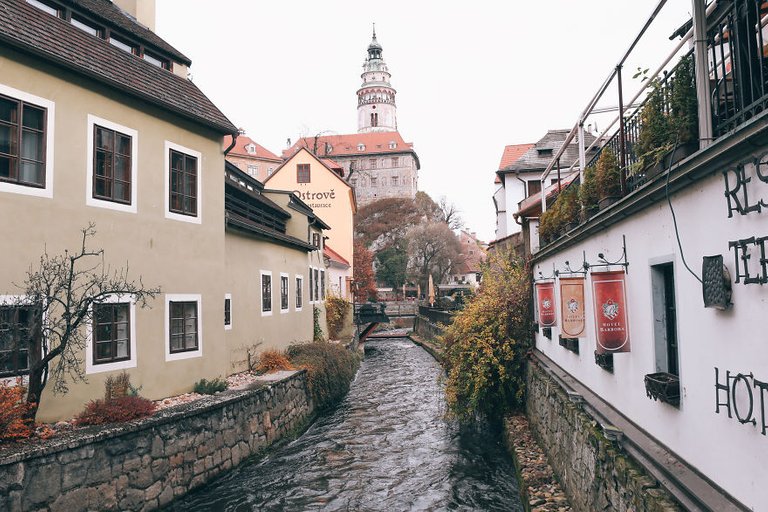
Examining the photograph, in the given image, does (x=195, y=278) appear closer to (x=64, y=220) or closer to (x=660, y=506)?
(x=64, y=220)

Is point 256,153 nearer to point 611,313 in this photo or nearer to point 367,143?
point 367,143

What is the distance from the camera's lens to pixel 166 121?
12.2 metres

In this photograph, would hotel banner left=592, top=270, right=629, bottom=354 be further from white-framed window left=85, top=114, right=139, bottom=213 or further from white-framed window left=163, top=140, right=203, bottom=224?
white-framed window left=163, top=140, right=203, bottom=224

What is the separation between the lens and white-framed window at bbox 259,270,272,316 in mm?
18047

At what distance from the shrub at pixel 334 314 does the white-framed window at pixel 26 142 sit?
21151 millimetres

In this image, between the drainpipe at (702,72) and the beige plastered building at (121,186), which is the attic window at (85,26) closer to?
the beige plastered building at (121,186)

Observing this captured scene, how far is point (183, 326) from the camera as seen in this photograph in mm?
12547

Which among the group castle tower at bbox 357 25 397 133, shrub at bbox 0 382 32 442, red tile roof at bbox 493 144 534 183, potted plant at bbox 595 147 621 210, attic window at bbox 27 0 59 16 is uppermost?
castle tower at bbox 357 25 397 133

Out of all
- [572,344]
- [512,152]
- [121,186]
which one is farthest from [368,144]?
[572,344]

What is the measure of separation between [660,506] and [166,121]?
442 inches

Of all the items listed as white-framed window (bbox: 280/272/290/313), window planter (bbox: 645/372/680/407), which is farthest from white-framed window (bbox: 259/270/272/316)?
window planter (bbox: 645/372/680/407)

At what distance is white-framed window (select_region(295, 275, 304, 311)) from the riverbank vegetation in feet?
26.0

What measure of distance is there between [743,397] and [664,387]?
1.26 metres

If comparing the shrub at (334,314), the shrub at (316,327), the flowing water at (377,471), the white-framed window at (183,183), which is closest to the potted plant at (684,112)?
the flowing water at (377,471)
